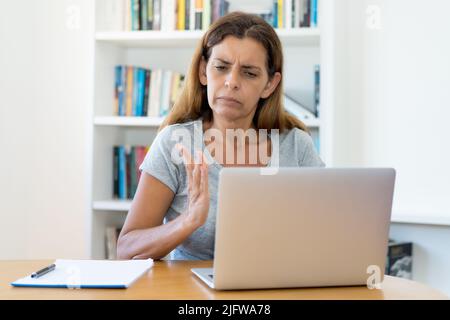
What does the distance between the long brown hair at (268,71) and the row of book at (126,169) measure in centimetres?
99

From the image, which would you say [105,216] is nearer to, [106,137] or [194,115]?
[106,137]

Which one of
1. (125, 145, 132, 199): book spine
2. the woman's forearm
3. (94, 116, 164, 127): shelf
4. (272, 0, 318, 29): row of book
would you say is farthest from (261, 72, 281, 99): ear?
(125, 145, 132, 199): book spine

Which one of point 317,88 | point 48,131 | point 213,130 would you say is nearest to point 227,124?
point 213,130

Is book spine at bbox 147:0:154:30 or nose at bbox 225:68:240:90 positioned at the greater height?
book spine at bbox 147:0:154:30

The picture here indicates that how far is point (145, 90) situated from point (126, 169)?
1.19 ft

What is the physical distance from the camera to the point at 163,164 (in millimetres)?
1628

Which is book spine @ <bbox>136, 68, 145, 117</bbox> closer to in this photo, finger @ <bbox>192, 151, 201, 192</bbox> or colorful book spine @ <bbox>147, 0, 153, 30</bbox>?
colorful book spine @ <bbox>147, 0, 153, 30</bbox>

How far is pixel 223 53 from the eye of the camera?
1638mm

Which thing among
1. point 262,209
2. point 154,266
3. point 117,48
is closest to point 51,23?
point 117,48

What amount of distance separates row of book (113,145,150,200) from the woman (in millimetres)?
1001

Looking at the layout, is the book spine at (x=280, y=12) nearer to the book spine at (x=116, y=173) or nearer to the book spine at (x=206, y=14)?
the book spine at (x=206, y=14)

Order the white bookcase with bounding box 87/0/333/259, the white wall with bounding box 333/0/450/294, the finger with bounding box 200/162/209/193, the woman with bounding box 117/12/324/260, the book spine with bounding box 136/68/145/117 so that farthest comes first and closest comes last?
the book spine with bounding box 136/68/145/117
the white bookcase with bounding box 87/0/333/259
the white wall with bounding box 333/0/450/294
the woman with bounding box 117/12/324/260
the finger with bounding box 200/162/209/193

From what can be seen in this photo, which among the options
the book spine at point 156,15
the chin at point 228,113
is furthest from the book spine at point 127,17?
the chin at point 228,113

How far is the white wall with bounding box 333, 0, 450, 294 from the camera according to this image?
238cm
